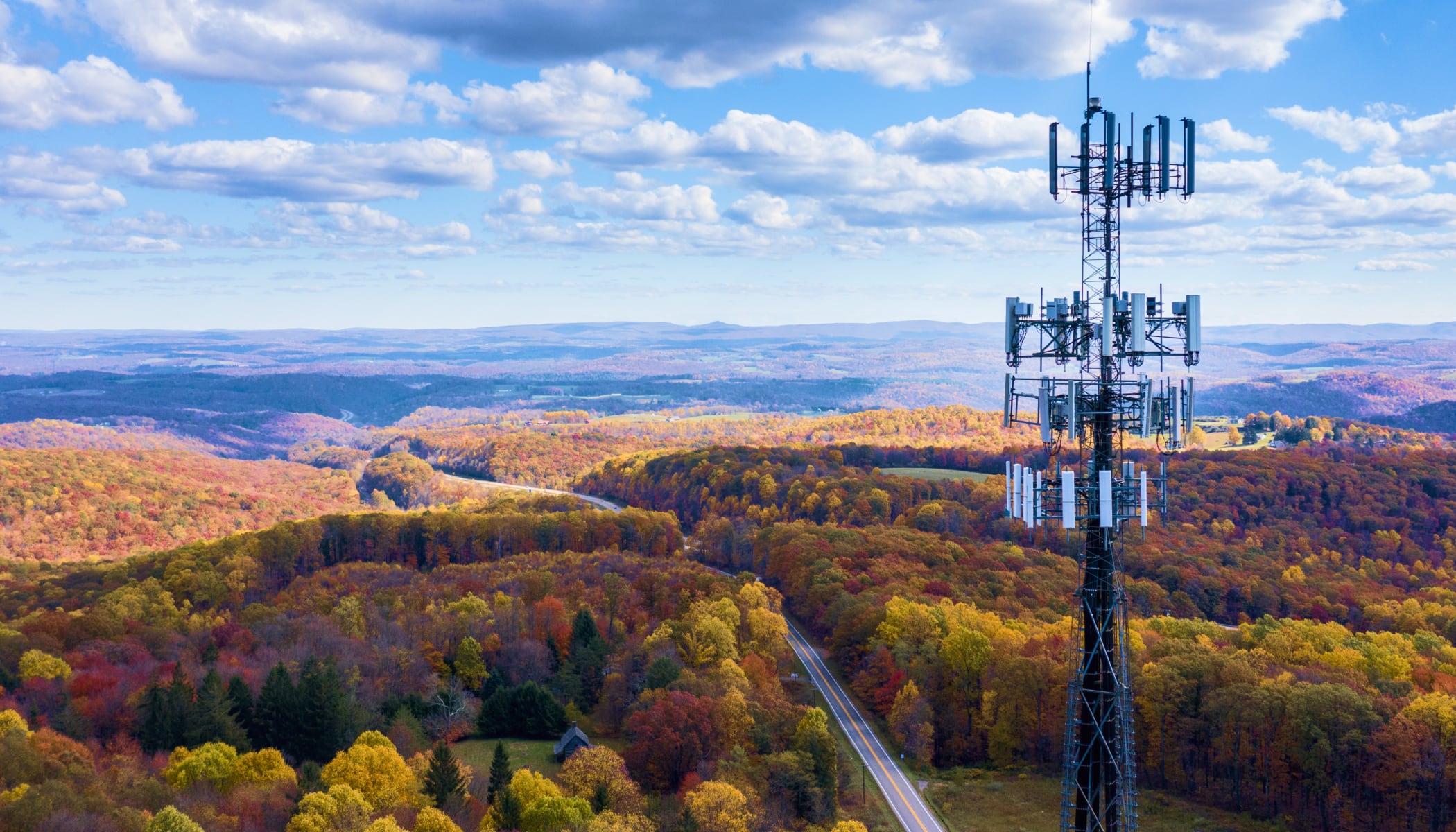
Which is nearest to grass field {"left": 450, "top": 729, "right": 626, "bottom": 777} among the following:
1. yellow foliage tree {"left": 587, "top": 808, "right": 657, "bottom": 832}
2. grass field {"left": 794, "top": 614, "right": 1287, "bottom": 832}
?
yellow foliage tree {"left": 587, "top": 808, "right": 657, "bottom": 832}

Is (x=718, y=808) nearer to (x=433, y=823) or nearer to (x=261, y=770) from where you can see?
(x=433, y=823)

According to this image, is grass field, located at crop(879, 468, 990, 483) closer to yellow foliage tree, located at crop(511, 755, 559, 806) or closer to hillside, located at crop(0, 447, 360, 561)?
hillside, located at crop(0, 447, 360, 561)

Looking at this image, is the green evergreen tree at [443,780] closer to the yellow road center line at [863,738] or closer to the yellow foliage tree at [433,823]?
the yellow foliage tree at [433,823]

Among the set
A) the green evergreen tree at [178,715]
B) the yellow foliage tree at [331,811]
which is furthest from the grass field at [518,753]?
the green evergreen tree at [178,715]

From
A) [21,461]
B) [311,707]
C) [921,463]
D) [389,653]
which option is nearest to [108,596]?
[389,653]

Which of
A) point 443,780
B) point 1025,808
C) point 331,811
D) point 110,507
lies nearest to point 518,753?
point 443,780

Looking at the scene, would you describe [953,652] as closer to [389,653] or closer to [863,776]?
[863,776]
